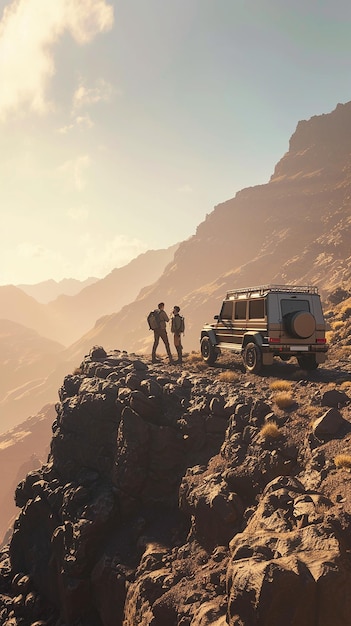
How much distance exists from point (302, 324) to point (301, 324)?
0.10ft

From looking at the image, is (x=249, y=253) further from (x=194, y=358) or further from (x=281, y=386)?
(x=281, y=386)

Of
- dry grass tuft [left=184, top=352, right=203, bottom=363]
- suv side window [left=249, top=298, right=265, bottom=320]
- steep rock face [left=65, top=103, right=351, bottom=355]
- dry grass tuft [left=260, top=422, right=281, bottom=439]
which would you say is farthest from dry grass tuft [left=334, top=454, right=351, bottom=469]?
steep rock face [left=65, top=103, right=351, bottom=355]

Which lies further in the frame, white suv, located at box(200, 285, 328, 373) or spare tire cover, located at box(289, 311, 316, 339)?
white suv, located at box(200, 285, 328, 373)

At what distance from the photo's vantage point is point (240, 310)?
13266mm

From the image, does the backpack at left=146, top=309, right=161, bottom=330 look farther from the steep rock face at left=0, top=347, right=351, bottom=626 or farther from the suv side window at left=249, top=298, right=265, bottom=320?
the suv side window at left=249, top=298, right=265, bottom=320

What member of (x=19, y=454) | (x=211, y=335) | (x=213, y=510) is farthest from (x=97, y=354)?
(x=19, y=454)

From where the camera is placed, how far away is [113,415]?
39.8 feet

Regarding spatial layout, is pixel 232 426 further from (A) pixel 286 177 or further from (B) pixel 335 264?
(A) pixel 286 177

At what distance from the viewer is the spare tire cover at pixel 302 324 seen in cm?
1086

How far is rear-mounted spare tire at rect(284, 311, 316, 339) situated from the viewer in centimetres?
1087

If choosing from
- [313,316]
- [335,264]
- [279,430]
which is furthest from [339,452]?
[335,264]

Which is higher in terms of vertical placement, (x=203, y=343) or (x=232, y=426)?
(x=203, y=343)

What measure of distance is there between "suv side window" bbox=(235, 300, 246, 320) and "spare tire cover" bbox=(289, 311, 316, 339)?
7.49 feet

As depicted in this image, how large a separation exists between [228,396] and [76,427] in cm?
628
